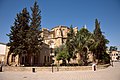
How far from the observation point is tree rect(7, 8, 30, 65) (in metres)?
25.1

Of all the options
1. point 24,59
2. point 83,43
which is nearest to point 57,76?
point 83,43

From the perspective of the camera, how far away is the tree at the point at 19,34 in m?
25.1

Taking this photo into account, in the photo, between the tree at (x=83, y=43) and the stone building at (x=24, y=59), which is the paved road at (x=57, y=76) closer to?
the stone building at (x=24, y=59)

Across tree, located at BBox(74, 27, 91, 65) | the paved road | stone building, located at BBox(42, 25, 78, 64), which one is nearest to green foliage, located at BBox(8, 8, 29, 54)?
the paved road

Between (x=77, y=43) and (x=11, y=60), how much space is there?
45.9 feet

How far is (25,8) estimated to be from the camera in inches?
1075

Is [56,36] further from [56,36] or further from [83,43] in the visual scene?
[83,43]

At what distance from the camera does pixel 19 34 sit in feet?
83.5

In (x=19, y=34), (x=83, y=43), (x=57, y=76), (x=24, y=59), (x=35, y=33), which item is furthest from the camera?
(x=24, y=59)

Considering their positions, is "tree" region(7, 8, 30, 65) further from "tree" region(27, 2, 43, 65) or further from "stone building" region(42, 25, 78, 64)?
"stone building" region(42, 25, 78, 64)

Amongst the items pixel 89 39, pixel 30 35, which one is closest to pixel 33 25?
pixel 30 35

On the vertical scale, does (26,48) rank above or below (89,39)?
below

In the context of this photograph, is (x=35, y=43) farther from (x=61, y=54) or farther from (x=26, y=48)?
(x=61, y=54)

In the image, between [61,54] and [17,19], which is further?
[61,54]
